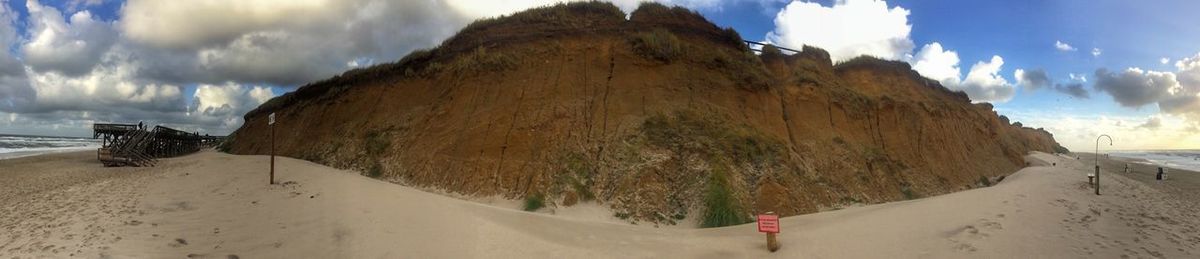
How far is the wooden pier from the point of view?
84.9 ft

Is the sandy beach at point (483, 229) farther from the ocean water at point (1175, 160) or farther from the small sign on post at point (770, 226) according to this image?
the ocean water at point (1175, 160)

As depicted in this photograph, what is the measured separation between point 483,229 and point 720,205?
5.36m

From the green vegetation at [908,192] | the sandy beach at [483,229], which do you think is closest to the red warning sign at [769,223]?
the sandy beach at [483,229]

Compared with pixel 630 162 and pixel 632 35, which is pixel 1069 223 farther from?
pixel 632 35

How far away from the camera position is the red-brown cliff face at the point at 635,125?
1399 cm

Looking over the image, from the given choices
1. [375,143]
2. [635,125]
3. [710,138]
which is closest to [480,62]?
[375,143]

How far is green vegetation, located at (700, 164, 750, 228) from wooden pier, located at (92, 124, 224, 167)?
90.2ft

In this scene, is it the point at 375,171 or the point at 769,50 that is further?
the point at 769,50

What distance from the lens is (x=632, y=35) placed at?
1928 centimetres

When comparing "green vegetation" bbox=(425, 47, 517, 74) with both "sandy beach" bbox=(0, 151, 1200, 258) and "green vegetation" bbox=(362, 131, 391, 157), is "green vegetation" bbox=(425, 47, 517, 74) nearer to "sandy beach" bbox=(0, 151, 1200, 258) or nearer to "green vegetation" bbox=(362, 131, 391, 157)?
"green vegetation" bbox=(362, 131, 391, 157)

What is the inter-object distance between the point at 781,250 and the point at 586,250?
3508 millimetres

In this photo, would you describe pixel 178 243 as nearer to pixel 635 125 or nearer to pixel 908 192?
pixel 635 125

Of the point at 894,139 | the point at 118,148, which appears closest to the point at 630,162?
the point at 894,139

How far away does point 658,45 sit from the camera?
739 inches
